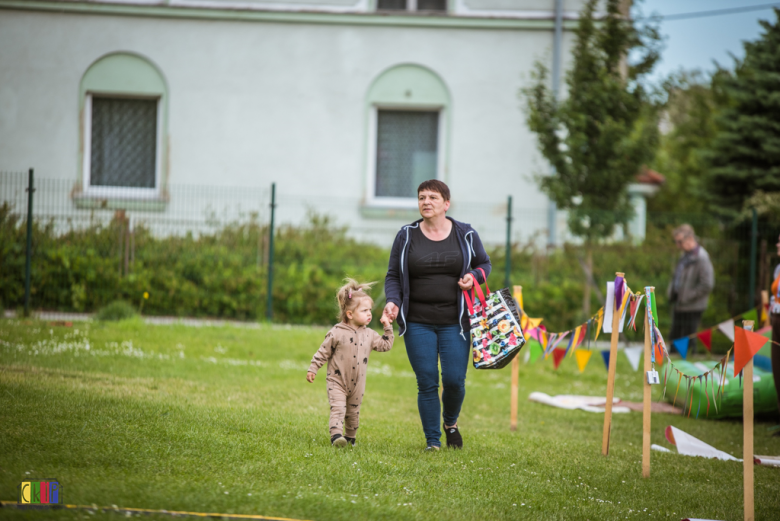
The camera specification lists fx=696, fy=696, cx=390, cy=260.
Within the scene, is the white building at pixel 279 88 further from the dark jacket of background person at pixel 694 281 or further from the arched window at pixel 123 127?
the dark jacket of background person at pixel 694 281

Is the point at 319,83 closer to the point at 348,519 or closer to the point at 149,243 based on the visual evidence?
the point at 149,243

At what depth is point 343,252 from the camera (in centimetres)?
1313

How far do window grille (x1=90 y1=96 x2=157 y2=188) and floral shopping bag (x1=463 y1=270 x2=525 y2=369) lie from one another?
1225 centimetres

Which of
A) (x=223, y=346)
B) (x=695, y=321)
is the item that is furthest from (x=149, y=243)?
(x=695, y=321)

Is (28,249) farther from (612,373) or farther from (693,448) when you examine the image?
(693,448)

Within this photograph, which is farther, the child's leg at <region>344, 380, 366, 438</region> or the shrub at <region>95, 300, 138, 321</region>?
the shrub at <region>95, 300, 138, 321</region>

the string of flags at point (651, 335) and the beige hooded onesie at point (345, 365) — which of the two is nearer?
the string of flags at point (651, 335)

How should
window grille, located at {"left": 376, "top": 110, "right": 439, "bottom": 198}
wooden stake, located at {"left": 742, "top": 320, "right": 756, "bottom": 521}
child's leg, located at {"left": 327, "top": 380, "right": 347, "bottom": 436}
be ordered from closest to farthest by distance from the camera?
wooden stake, located at {"left": 742, "top": 320, "right": 756, "bottom": 521}, child's leg, located at {"left": 327, "top": 380, "right": 347, "bottom": 436}, window grille, located at {"left": 376, "top": 110, "right": 439, "bottom": 198}

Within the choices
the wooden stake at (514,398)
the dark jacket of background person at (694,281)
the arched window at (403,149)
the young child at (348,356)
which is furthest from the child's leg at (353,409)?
the arched window at (403,149)

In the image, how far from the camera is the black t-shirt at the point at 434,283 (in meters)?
5.21

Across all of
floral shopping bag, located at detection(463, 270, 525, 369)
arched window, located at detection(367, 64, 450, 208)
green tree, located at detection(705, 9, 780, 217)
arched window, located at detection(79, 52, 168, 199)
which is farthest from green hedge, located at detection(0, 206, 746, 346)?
floral shopping bag, located at detection(463, 270, 525, 369)

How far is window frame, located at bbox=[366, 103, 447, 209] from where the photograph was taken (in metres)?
15.6

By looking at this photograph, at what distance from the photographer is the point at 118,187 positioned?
15.7 metres

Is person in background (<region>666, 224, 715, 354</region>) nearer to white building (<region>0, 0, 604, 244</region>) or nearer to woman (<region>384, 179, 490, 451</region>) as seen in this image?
white building (<region>0, 0, 604, 244</region>)
